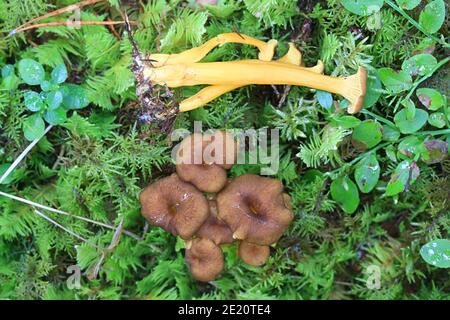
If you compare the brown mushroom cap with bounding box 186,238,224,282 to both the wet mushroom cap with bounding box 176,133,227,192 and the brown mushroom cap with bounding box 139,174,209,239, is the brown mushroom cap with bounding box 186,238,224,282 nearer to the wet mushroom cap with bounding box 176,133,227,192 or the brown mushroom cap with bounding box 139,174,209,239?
the brown mushroom cap with bounding box 139,174,209,239

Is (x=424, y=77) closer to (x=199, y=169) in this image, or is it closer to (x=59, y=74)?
(x=199, y=169)

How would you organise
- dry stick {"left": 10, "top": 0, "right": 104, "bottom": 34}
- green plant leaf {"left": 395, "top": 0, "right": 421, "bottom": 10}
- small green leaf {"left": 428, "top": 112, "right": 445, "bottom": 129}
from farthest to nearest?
1. dry stick {"left": 10, "top": 0, "right": 104, "bottom": 34}
2. small green leaf {"left": 428, "top": 112, "right": 445, "bottom": 129}
3. green plant leaf {"left": 395, "top": 0, "right": 421, "bottom": 10}

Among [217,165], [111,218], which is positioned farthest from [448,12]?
[111,218]

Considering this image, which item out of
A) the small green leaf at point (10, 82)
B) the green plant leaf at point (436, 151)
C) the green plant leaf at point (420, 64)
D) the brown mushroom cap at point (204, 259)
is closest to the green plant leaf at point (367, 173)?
the green plant leaf at point (436, 151)

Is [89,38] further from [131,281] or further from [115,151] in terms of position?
[131,281]

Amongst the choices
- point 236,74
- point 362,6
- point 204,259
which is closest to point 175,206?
point 204,259

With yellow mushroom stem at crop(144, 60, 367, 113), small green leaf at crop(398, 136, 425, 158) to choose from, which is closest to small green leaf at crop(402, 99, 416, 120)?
small green leaf at crop(398, 136, 425, 158)
